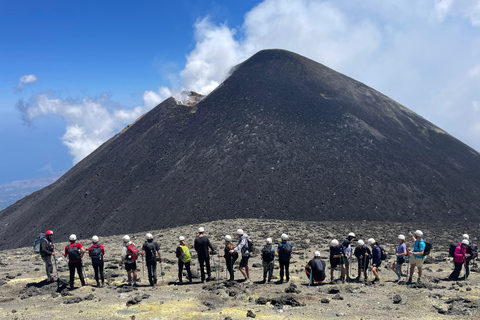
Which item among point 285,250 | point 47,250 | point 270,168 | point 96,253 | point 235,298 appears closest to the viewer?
point 235,298

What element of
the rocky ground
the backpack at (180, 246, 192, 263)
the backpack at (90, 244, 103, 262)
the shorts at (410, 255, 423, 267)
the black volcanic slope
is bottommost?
the rocky ground

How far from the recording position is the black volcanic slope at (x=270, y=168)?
5153 cm

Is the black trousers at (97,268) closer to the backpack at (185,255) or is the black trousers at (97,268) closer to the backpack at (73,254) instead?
the backpack at (73,254)

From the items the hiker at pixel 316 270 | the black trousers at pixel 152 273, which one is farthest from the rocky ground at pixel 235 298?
the hiker at pixel 316 270

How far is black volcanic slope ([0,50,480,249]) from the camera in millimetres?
51531

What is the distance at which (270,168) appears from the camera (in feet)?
190

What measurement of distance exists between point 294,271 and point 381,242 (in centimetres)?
1586

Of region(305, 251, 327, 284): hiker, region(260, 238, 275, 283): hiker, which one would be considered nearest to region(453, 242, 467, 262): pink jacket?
region(305, 251, 327, 284): hiker

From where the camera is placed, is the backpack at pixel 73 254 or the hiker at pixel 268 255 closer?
the backpack at pixel 73 254

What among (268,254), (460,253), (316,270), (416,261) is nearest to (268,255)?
(268,254)

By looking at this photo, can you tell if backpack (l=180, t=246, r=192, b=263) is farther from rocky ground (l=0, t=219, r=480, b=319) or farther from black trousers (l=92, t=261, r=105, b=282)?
black trousers (l=92, t=261, r=105, b=282)

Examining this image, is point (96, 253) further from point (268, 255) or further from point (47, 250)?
point (268, 255)

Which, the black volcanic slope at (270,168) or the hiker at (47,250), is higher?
the black volcanic slope at (270,168)

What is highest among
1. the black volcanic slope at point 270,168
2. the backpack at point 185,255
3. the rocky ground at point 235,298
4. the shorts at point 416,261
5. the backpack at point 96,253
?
the black volcanic slope at point 270,168
